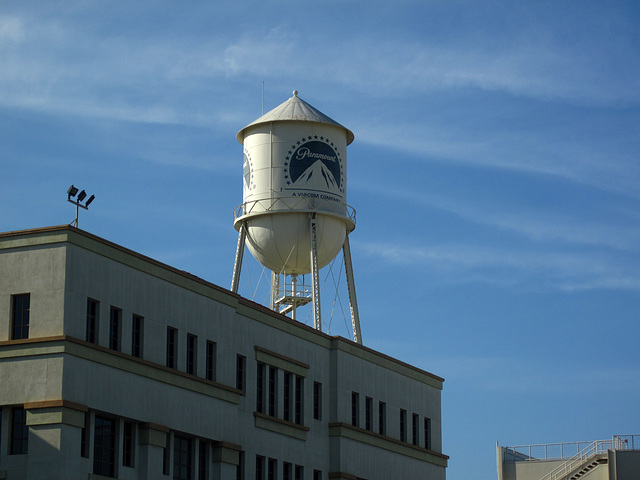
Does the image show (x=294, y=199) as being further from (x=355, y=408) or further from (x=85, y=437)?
(x=85, y=437)

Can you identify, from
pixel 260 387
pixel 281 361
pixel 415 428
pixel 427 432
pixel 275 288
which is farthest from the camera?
pixel 427 432

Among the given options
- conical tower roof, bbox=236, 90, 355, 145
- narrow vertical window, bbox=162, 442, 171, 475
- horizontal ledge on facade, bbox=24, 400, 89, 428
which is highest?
conical tower roof, bbox=236, 90, 355, 145

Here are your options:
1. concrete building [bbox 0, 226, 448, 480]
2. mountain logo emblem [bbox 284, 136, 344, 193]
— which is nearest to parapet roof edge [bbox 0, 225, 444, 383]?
concrete building [bbox 0, 226, 448, 480]

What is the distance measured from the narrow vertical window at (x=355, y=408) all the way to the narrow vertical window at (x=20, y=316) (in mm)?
20815

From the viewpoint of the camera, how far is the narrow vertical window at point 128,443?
4375 centimetres

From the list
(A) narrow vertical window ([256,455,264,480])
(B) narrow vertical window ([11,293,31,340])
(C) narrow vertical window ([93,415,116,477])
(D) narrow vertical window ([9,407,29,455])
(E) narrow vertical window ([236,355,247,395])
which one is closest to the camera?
(D) narrow vertical window ([9,407,29,455])

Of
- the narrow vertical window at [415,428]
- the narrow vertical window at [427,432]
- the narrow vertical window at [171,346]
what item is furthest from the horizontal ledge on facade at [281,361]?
the narrow vertical window at [427,432]

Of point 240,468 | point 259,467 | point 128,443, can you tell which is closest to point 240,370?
point 240,468

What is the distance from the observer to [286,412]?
54.2 m

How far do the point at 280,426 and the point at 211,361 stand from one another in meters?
5.54

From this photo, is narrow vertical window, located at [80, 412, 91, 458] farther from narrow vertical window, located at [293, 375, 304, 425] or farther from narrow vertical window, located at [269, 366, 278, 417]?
narrow vertical window, located at [293, 375, 304, 425]

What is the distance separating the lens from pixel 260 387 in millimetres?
52312

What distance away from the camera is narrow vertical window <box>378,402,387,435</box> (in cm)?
6103

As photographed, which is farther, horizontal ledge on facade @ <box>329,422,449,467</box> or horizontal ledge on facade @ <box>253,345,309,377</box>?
horizontal ledge on facade @ <box>329,422,449,467</box>
